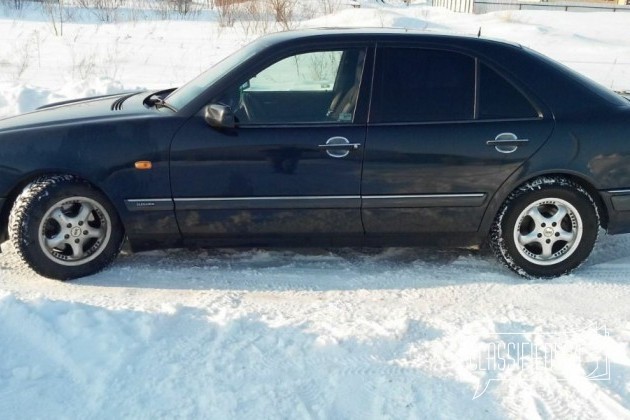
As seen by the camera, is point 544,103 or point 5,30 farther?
point 5,30

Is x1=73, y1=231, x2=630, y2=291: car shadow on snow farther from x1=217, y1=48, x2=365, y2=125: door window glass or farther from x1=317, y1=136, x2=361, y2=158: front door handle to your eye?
x1=217, y1=48, x2=365, y2=125: door window glass

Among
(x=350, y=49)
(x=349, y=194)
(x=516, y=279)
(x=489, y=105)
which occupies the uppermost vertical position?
(x=350, y=49)

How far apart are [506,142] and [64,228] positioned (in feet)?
9.35

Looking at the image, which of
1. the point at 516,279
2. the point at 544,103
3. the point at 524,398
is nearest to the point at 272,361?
the point at 524,398

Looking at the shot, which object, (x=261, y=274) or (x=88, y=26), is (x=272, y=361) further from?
(x=88, y=26)

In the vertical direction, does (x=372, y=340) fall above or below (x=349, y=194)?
below

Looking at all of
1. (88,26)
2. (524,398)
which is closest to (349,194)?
(524,398)

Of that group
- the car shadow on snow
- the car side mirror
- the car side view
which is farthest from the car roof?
the car shadow on snow

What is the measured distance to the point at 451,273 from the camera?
437cm

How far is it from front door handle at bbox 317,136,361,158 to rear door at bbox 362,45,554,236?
0.37ft

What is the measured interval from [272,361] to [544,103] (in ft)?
8.02

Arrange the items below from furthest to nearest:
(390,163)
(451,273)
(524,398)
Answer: (451,273), (390,163), (524,398)

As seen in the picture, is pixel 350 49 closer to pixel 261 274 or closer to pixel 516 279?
pixel 261 274

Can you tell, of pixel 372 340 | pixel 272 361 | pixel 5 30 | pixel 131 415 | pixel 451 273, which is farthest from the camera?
pixel 5 30
